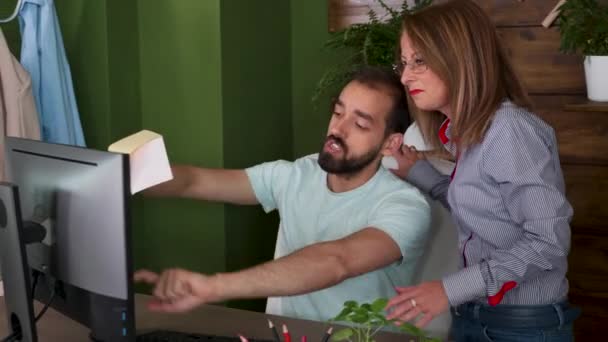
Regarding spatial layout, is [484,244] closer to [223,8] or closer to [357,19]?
[223,8]

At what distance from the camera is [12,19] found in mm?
2539

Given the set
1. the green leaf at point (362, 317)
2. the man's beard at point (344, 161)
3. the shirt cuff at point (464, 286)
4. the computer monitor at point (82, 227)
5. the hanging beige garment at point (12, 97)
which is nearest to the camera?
the green leaf at point (362, 317)

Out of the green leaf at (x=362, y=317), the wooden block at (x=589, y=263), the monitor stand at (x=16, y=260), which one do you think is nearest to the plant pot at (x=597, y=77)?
the wooden block at (x=589, y=263)

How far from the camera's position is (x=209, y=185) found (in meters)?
2.26

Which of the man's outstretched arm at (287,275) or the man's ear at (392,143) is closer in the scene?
the man's outstretched arm at (287,275)

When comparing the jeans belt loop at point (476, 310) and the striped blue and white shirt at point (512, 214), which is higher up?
the striped blue and white shirt at point (512, 214)

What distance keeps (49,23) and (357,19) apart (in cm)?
122

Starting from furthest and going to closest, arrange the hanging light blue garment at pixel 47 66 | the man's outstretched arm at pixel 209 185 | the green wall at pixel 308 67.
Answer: the green wall at pixel 308 67, the hanging light blue garment at pixel 47 66, the man's outstretched arm at pixel 209 185

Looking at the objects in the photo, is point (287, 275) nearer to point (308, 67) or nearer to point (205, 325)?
point (205, 325)

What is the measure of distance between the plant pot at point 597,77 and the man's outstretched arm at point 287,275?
118cm

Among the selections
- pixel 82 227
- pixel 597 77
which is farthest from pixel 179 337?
pixel 597 77

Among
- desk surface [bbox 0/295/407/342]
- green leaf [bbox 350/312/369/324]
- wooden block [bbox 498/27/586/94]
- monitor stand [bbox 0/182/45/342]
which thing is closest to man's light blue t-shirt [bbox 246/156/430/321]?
desk surface [bbox 0/295/407/342]

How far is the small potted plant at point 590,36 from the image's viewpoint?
2.62m

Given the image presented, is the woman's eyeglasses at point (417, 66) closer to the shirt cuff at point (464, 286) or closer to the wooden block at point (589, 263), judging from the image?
the shirt cuff at point (464, 286)
